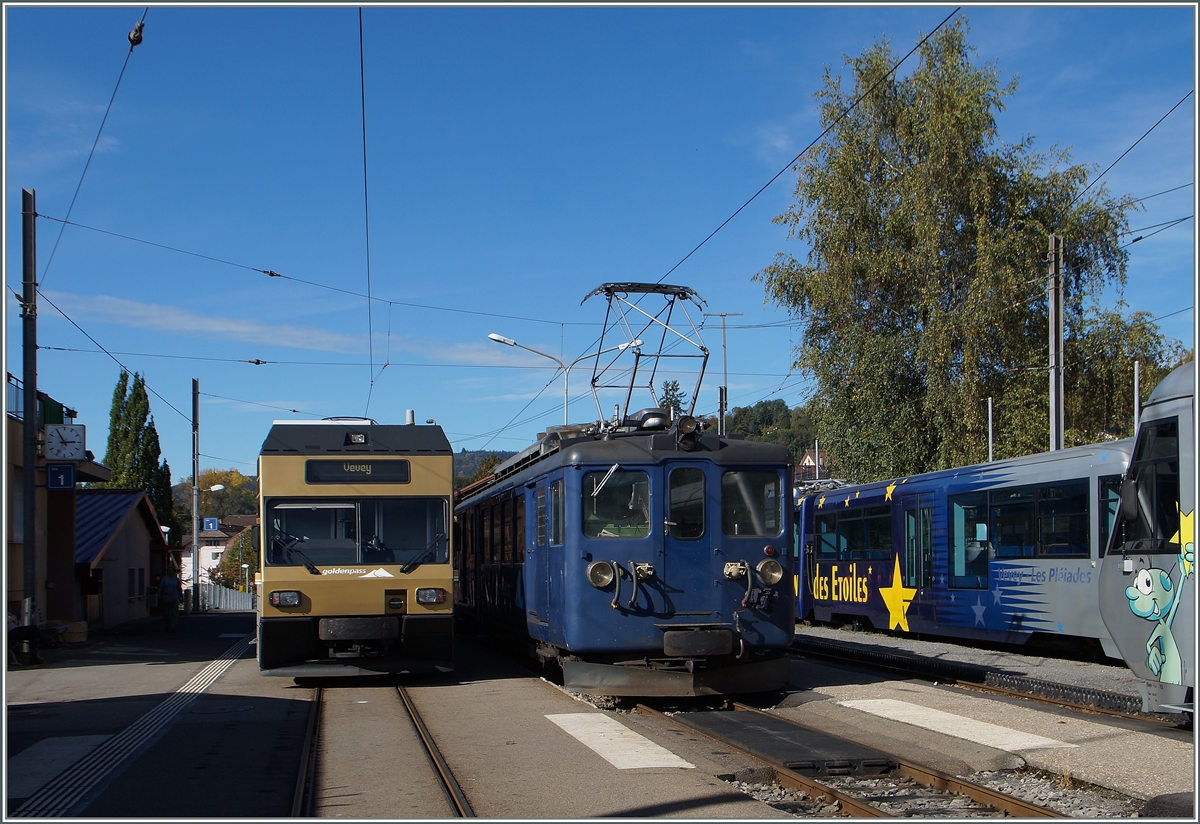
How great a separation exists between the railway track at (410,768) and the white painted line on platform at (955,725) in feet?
13.8

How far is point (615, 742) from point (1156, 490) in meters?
4.68

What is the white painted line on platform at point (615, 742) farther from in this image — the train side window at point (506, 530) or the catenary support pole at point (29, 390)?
the catenary support pole at point (29, 390)

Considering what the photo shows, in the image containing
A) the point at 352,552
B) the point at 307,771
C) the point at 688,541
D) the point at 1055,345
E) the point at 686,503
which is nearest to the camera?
the point at 307,771

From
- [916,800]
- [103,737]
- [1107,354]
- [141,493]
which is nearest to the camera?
[916,800]

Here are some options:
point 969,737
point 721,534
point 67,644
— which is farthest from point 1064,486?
point 67,644

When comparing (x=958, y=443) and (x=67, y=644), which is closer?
(x=67, y=644)

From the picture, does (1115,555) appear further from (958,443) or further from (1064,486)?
A: (958,443)

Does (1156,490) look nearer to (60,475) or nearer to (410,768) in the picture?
(410,768)

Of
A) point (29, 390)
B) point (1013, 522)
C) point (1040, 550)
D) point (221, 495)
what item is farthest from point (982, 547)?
point (221, 495)

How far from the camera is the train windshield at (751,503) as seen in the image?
12.2m

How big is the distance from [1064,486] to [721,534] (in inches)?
206

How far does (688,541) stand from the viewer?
12.0 meters

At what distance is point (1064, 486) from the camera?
571 inches

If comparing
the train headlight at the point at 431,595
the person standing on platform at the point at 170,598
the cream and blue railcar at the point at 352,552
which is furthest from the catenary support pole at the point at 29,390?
the person standing on platform at the point at 170,598
